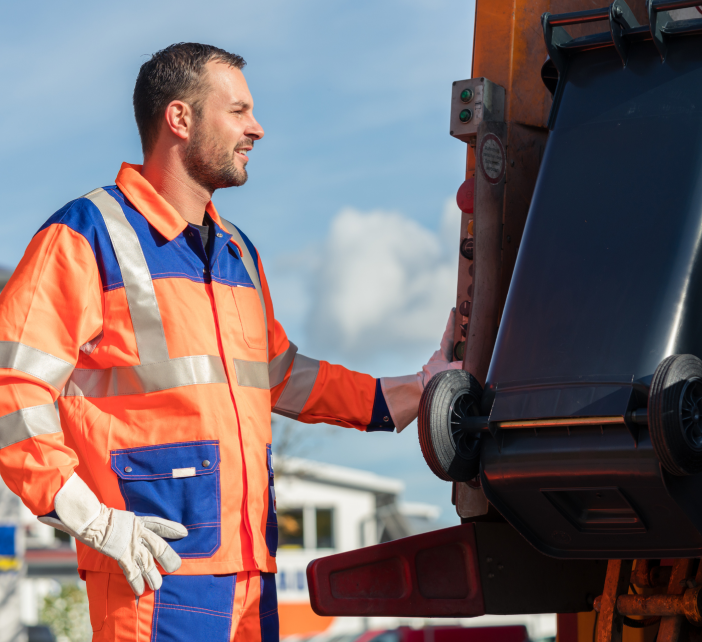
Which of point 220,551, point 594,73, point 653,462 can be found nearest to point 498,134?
point 594,73

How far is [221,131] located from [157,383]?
732 millimetres

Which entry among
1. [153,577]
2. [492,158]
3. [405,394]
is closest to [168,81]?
[492,158]

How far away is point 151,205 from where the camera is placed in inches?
114

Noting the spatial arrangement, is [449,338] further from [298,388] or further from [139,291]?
[139,291]

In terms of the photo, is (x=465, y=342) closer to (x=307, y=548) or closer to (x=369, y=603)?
(x=369, y=603)

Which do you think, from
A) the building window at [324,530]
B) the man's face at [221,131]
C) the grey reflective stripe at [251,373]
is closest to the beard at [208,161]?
the man's face at [221,131]

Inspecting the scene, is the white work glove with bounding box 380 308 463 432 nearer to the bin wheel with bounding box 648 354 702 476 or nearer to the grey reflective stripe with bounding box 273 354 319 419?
the grey reflective stripe with bounding box 273 354 319 419

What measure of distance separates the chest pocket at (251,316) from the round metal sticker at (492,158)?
745 mm

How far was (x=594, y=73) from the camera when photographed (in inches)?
110

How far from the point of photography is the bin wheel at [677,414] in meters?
2.24

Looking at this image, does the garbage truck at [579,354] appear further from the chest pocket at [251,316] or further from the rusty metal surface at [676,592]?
the chest pocket at [251,316]

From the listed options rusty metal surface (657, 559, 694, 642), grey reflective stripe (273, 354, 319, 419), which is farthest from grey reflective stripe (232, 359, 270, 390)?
rusty metal surface (657, 559, 694, 642)

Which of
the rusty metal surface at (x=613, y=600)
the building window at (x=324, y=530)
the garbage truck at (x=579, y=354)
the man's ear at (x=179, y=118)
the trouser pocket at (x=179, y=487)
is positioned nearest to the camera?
the garbage truck at (x=579, y=354)

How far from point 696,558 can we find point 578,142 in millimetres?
1067
